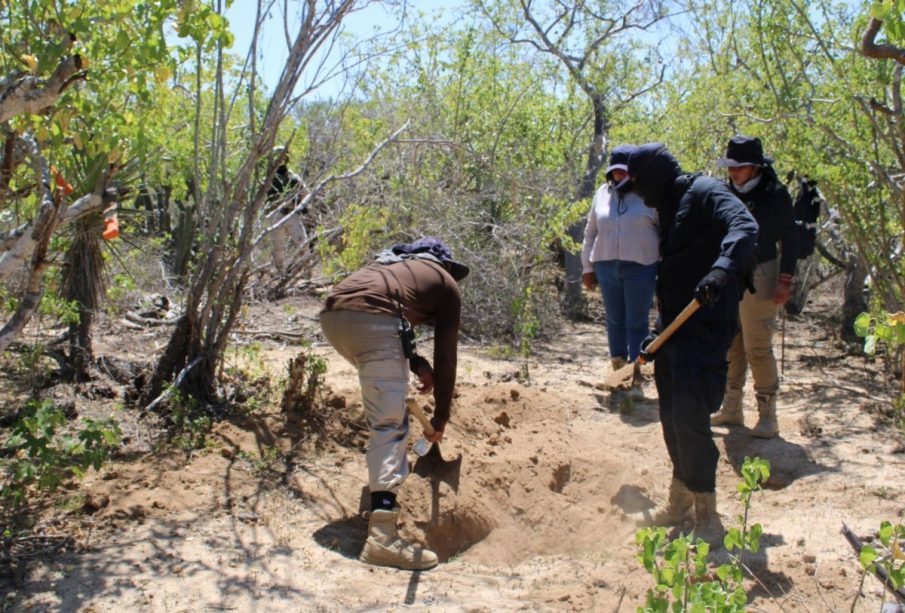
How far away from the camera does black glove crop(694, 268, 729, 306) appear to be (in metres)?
3.93

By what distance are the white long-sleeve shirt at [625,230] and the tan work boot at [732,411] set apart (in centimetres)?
103

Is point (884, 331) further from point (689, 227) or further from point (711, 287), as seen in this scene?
point (689, 227)

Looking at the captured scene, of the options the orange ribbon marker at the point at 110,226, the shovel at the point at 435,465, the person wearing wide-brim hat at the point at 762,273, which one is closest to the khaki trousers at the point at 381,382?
the shovel at the point at 435,465

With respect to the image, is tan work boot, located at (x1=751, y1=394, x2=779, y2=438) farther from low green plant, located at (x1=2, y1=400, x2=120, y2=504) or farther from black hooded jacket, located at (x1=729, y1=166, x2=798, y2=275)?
low green plant, located at (x1=2, y1=400, x2=120, y2=504)

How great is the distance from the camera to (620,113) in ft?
42.9

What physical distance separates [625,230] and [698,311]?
85.2 inches

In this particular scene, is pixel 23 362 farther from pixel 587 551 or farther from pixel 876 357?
pixel 876 357

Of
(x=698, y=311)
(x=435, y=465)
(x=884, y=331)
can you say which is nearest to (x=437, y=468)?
(x=435, y=465)

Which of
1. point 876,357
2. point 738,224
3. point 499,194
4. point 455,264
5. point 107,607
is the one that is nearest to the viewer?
point 107,607

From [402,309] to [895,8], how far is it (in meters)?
2.29

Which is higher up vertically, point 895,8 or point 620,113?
point 620,113

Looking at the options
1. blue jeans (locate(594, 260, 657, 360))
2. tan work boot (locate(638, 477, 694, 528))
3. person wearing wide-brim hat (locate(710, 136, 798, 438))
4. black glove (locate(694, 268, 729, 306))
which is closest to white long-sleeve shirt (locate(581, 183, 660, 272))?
blue jeans (locate(594, 260, 657, 360))

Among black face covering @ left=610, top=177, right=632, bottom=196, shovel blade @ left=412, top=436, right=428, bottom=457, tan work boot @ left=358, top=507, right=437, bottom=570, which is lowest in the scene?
tan work boot @ left=358, top=507, right=437, bottom=570

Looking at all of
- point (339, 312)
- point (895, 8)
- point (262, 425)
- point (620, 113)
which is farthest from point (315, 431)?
point (620, 113)
